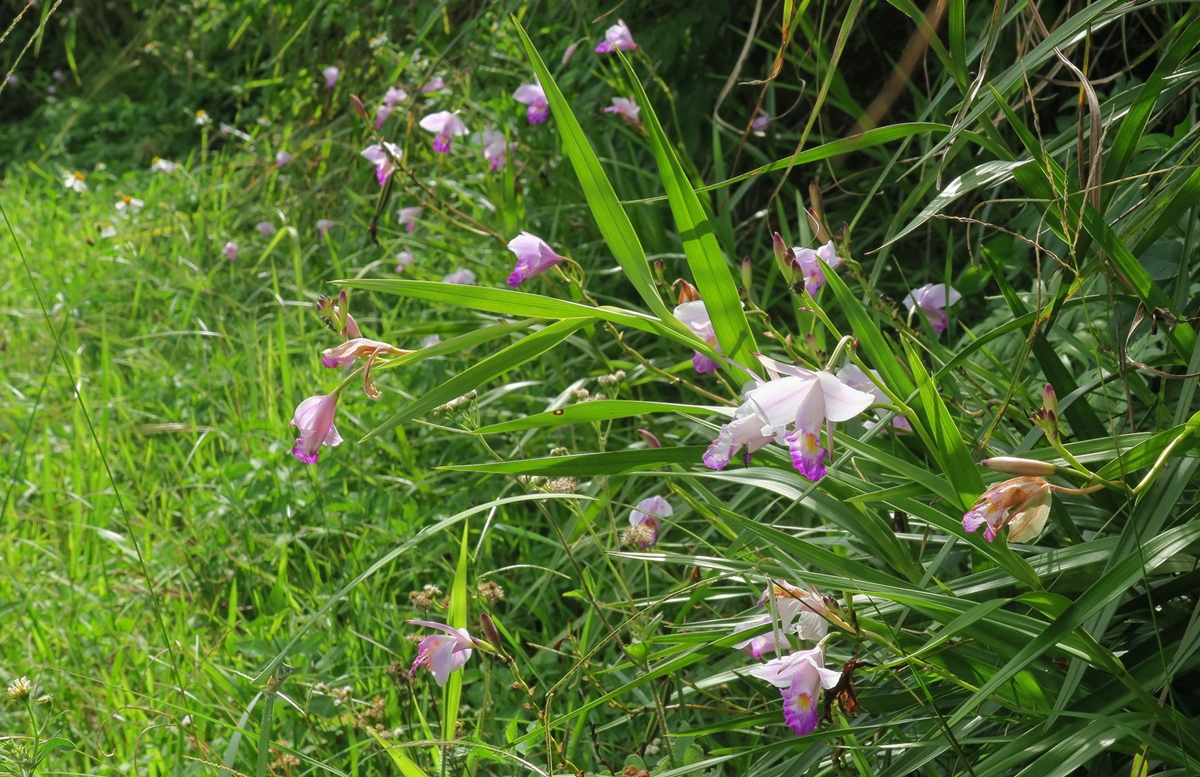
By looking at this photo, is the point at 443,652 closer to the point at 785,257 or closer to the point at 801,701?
the point at 801,701

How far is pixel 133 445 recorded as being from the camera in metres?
2.40

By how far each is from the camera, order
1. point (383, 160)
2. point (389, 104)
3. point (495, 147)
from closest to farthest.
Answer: point (383, 160) → point (495, 147) → point (389, 104)

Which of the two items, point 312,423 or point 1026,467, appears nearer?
point 1026,467

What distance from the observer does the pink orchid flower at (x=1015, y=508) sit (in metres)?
0.80

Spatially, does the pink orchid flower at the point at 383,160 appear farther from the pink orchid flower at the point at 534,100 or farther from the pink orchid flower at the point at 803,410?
the pink orchid flower at the point at 803,410

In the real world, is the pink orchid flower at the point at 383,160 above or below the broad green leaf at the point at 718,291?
below

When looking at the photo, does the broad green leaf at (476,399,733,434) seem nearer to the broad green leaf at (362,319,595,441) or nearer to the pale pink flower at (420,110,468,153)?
the broad green leaf at (362,319,595,441)

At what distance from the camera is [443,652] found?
42.4 inches

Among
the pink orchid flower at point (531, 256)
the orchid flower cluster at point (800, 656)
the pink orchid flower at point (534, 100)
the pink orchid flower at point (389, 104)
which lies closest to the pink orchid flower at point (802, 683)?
the orchid flower cluster at point (800, 656)

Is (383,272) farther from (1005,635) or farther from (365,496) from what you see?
(1005,635)

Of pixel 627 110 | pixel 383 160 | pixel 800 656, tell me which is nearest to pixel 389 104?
pixel 383 160

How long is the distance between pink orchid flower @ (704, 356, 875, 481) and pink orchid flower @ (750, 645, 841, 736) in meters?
0.21

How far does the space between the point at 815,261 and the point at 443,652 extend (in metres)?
0.59

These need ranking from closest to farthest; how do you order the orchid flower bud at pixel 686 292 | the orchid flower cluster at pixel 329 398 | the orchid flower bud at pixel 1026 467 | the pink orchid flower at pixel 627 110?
the orchid flower bud at pixel 1026 467 < the orchid flower cluster at pixel 329 398 < the orchid flower bud at pixel 686 292 < the pink orchid flower at pixel 627 110
